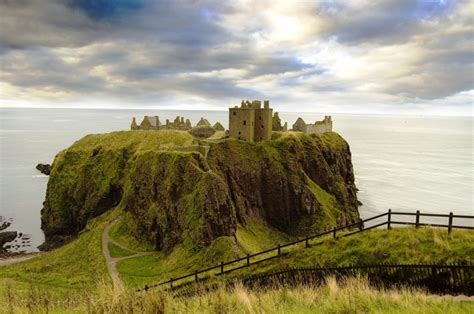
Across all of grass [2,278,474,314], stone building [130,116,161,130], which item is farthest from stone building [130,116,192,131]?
grass [2,278,474,314]

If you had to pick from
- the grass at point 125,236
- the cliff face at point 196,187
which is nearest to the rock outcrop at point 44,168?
the cliff face at point 196,187

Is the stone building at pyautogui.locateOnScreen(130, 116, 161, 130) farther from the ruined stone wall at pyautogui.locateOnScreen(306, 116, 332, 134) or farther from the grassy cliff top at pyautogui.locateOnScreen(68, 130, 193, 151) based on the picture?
the ruined stone wall at pyautogui.locateOnScreen(306, 116, 332, 134)

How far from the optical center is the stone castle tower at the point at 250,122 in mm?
81250

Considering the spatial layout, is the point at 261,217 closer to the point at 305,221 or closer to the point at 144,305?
the point at 305,221

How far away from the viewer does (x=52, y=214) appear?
89.1 metres

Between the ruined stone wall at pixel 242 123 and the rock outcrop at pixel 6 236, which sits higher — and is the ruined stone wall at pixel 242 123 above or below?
above

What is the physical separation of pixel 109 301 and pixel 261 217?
69845mm

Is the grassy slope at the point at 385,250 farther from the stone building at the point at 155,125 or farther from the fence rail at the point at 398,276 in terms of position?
the stone building at the point at 155,125

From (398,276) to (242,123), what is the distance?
65.4m

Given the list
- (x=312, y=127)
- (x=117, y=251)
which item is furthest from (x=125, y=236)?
(x=312, y=127)

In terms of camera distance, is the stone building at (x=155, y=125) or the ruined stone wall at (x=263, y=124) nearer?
the ruined stone wall at (x=263, y=124)

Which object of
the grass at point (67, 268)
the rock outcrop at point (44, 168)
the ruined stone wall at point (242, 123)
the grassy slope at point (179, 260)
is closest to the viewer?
the grass at point (67, 268)

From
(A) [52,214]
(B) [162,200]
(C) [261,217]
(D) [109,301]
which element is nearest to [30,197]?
(A) [52,214]

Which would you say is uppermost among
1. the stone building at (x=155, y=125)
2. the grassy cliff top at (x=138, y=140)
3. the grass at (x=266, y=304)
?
the stone building at (x=155, y=125)
